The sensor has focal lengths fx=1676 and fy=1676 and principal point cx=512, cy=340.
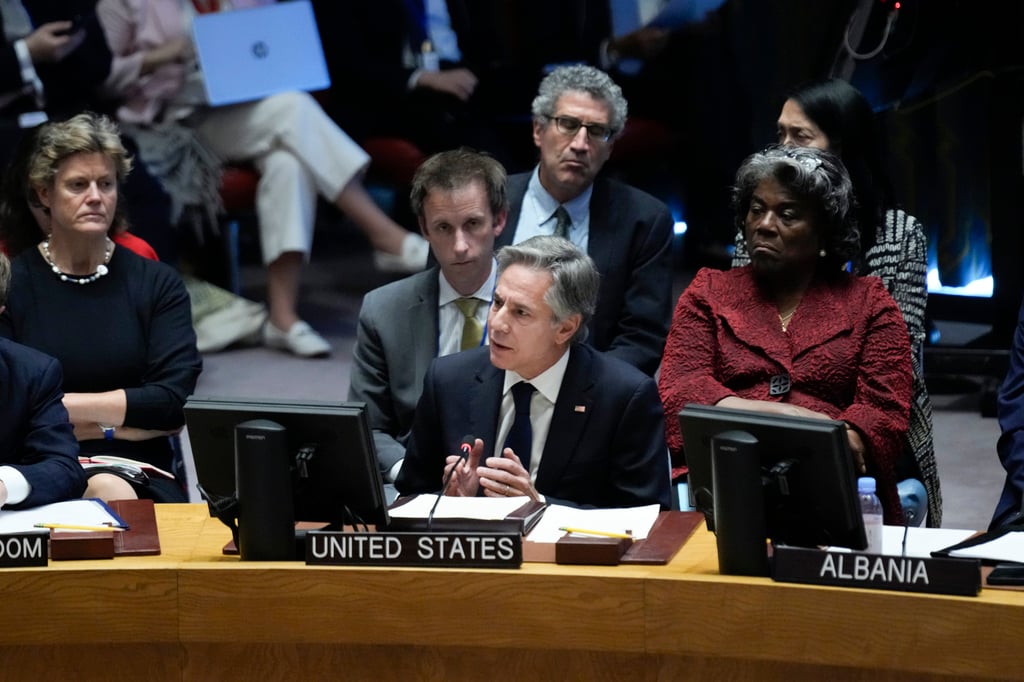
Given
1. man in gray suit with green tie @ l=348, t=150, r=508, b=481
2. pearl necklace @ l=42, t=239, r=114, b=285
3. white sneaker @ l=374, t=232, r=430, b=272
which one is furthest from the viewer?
white sneaker @ l=374, t=232, r=430, b=272

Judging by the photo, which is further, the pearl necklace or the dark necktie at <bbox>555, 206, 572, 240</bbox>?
the dark necktie at <bbox>555, 206, 572, 240</bbox>

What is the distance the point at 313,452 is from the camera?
111 inches

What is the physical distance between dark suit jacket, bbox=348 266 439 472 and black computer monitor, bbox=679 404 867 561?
4.48 feet

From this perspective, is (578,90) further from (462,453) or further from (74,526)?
(74,526)

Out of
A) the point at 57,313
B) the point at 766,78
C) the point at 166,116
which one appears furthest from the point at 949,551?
the point at 166,116

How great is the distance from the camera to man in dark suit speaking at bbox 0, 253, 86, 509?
10.8ft

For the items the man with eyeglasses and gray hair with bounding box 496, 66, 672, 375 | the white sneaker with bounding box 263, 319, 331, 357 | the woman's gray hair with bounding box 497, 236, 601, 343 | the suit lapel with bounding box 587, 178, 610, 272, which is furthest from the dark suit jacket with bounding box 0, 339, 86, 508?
the white sneaker with bounding box 263, 319, 331, 357

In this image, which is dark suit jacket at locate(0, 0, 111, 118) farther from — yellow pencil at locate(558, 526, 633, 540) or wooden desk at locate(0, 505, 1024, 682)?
yellow pencil at locate(558, 526, 633, 540)

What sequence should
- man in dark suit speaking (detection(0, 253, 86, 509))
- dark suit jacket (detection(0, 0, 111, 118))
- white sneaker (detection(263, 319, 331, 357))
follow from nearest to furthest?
man in dark suit speaking (detection(0, 253, 86, 509)) < dark suit jacket (detection(0, 0, 111, 118)) < white sneaker (detection(263, 319, 331, 357))

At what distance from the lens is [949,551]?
2787 mm

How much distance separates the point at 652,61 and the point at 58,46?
2597mm

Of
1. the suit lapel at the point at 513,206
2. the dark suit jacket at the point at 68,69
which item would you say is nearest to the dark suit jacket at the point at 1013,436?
the suit lapel at the point at 513,206

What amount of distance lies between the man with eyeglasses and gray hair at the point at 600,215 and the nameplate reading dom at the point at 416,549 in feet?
5.13

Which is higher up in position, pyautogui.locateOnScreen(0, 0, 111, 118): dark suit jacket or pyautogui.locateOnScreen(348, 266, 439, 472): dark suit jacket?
pyautogui.locateOnScreen(0, 0, 111, 118): dark suit jacket
